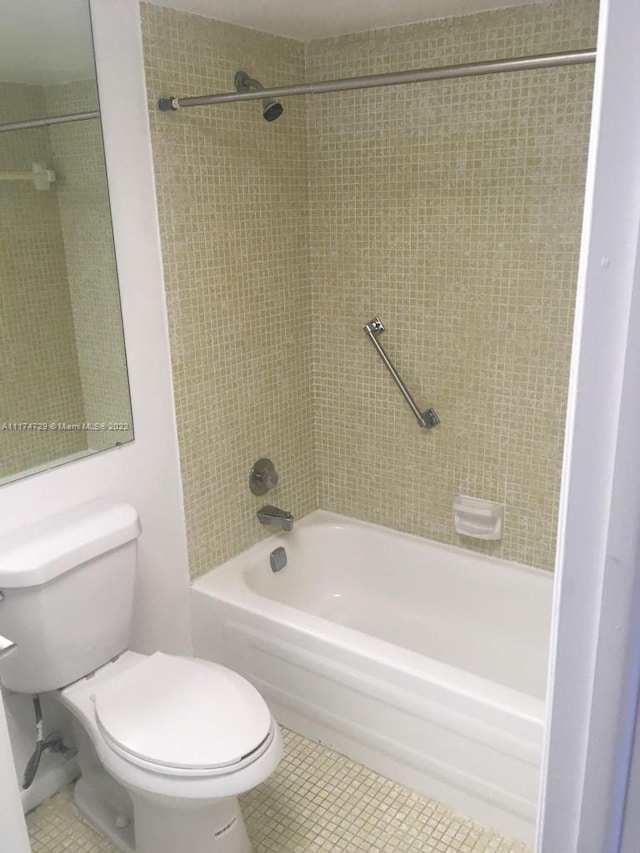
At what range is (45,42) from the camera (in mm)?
1695

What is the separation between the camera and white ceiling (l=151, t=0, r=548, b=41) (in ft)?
6.23

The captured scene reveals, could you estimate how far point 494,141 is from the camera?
82.1 inches

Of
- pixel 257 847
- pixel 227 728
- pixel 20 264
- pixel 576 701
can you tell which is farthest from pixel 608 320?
pixel 257 847

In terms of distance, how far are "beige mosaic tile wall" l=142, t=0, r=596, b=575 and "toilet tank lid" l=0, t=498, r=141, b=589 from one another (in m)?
0.39

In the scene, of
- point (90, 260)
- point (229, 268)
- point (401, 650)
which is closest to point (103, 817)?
point (401, 650)

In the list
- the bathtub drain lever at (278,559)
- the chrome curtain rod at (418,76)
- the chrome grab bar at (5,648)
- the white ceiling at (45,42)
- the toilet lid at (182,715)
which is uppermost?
the white ceiling at (45,42)

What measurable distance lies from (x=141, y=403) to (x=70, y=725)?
0.95 metres

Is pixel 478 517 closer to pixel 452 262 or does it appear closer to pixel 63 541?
pixel 452 262

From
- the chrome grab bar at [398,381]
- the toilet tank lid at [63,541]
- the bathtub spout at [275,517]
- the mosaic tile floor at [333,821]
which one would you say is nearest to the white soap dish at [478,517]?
the chrome grab bar at [398,381]

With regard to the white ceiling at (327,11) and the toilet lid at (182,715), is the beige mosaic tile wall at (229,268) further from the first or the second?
the toilet lid at (182,715)

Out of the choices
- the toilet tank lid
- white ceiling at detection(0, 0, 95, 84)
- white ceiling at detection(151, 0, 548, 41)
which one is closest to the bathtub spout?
the toilet tank lid

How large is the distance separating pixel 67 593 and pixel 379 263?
4.77 feet

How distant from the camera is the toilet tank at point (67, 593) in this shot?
1612mm

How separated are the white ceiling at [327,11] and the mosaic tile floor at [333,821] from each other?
7.10 feet
